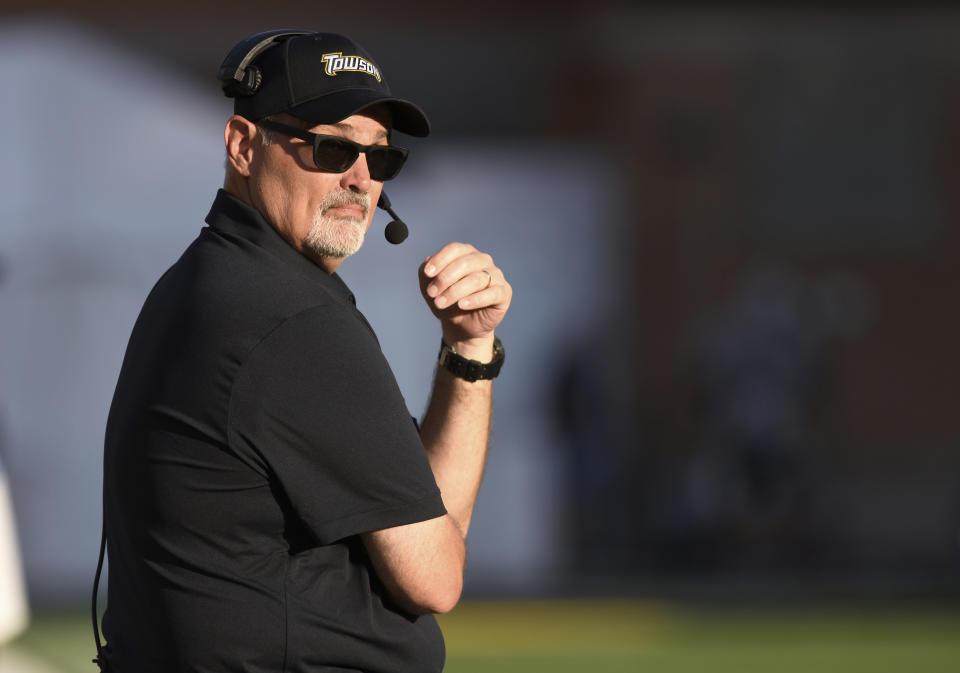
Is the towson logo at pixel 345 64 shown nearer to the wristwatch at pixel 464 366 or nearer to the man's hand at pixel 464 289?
the man's hand at pixel 464 289

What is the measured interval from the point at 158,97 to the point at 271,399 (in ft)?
40.2

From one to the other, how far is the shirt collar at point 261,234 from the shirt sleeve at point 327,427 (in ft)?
0.62

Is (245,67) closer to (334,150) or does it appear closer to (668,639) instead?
(334,150)

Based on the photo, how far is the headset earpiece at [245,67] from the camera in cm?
267

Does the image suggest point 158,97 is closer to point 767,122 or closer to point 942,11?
point 767,122

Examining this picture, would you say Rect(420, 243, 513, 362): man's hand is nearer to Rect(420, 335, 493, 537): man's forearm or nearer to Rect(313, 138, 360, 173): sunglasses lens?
Rect(420, 335, 493, 537): man's forearm

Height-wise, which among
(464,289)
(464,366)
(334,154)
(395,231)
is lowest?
(464,366)

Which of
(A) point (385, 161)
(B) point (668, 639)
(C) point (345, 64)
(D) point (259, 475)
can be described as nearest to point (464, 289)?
(A) point (385, 161)

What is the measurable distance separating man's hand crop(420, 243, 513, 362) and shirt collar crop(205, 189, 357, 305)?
17 centimetres

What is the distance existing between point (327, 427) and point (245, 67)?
0.70 m

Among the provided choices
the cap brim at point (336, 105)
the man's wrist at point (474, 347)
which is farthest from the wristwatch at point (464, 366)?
the cap brim at point (336, 105)

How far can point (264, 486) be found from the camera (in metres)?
2.40

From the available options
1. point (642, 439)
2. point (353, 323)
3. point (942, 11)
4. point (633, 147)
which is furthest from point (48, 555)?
point (942, 11)

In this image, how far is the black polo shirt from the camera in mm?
2371
